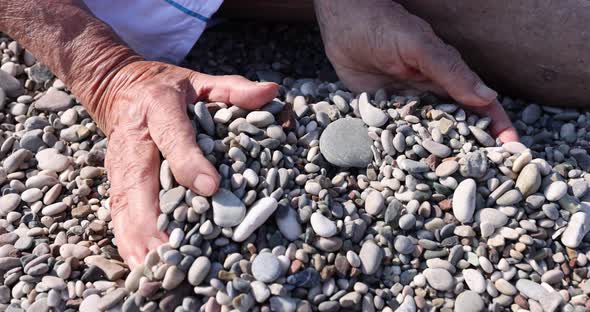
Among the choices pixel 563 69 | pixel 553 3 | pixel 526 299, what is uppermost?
pixel 553 3

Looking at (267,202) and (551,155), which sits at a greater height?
(267,202)

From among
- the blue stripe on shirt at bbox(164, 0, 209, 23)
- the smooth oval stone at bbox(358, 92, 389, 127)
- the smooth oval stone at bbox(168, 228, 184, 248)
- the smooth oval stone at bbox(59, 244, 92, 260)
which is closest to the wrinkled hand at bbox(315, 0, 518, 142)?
the smooth oval stone at bbox(358, 92, 389, 127)

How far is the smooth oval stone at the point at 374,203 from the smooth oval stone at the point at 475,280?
21 cm

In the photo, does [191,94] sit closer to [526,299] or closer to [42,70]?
[42,70]

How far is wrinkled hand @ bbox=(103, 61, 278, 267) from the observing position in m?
1.30

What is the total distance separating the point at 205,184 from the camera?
1258 mm

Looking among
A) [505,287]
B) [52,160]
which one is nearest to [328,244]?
[505,287]

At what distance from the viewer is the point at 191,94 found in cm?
151

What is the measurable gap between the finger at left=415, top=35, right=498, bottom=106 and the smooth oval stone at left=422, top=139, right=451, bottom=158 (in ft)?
0.61

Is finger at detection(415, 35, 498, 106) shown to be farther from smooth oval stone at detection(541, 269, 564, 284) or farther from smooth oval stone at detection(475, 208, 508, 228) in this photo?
smooth oval stone at detection(541, 269, 564, 284)

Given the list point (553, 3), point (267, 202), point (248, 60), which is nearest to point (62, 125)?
point (248, 60)

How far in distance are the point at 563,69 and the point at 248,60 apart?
88cm

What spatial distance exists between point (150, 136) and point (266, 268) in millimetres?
415

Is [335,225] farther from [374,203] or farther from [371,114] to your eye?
[371,114]
